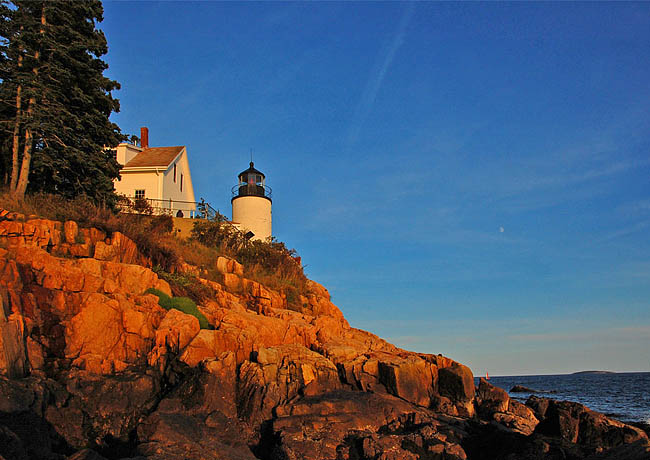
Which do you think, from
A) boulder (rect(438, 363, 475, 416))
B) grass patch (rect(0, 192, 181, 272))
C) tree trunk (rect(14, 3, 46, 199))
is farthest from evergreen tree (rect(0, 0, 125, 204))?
boulder (rect(438, 363, 475, 416))

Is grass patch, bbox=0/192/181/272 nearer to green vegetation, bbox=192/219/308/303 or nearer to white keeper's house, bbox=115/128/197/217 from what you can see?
green vegetation, bbox=192/219/308/303

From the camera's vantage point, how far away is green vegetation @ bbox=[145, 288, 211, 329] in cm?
1389

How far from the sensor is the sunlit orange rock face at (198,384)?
962cm

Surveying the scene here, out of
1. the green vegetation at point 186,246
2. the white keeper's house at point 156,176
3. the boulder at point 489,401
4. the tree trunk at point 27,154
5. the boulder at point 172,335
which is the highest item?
the white keeper's house at point 156,176

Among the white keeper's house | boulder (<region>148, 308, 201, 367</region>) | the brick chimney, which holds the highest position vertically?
the brick chimney

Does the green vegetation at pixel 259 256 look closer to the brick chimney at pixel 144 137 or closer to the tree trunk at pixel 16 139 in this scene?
the tree trunk at pixel 16 139

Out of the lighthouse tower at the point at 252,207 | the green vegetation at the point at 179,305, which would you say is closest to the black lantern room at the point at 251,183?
the lighthouse tower at the point at 252,207

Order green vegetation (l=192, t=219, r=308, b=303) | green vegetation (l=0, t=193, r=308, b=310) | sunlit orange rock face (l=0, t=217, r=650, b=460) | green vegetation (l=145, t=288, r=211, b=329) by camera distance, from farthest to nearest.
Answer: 1. green vegetation (l=192, t=219, r=308, b=303)
2. green vegetation (l=0, t=193, r=308, b=310)
3. green vegetation (l=145, t=288, r=211, b=329)
4. sunlit orange rock face (l=0, t=217, r=650, b=460)

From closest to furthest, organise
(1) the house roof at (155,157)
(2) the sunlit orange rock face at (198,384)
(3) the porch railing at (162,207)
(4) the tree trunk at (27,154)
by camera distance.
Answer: (2) the sunlit orange rock face at (198,384)
(4) the tree trunk at (27,154)
(3) the porch railing at (162,207)
(1) the house roof at (155,157)

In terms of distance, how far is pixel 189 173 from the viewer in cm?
3659

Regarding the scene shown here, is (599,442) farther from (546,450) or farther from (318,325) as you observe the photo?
(318,325)

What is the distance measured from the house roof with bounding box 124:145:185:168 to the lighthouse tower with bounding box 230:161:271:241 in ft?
16.3

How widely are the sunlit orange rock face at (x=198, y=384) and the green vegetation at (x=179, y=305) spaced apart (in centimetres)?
30

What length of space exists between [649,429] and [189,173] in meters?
31.4
